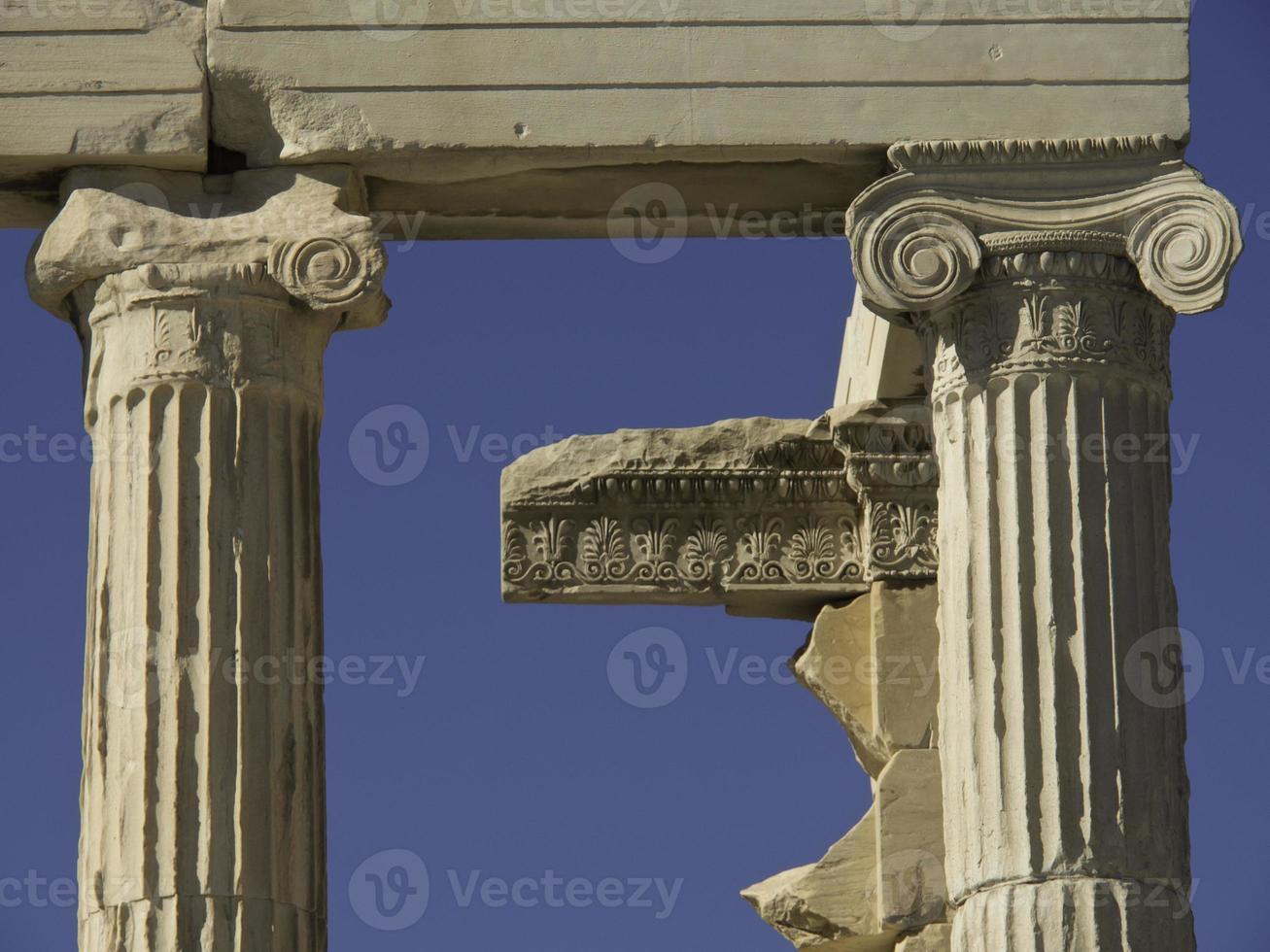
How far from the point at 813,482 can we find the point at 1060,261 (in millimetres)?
5145

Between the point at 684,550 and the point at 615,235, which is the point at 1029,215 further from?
the point at 684,550

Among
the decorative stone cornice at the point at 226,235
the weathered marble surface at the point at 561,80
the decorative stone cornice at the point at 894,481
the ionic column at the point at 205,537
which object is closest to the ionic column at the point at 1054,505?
the weathered marble surface at the point at 561,80

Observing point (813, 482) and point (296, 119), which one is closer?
point (296, 119)

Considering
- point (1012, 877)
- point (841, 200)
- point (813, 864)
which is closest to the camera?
point (1012, 877)

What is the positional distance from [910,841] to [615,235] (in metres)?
5.25

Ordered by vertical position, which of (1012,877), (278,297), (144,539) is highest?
(278,297)

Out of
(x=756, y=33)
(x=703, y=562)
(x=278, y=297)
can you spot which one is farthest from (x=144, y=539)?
(x=703, y=562)

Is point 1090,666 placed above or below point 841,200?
below

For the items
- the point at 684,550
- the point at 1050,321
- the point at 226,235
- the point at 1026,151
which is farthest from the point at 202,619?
the point at 684,550

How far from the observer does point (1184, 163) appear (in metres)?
20.8

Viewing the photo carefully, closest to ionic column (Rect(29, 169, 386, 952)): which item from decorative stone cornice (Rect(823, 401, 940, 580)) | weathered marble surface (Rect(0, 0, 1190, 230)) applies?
weathered marble surface (Rect(0, 0, 1190, 230))

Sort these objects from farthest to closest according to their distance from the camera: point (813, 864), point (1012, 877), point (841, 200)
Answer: point (813, 864) → point (841, 200) → point (1012, 877)

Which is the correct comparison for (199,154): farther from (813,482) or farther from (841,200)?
(813,482)

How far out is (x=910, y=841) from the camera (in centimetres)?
2475
